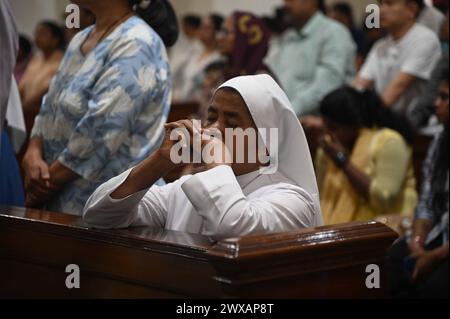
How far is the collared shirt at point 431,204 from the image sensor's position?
441 cm

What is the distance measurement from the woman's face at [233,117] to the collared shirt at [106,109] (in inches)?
26.8

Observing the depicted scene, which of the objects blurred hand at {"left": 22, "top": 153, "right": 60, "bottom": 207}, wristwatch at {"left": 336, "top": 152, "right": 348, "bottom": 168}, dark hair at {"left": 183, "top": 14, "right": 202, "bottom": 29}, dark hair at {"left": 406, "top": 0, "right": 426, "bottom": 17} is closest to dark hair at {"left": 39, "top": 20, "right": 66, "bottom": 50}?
dark hair at {"left": 183, "top": 14, "right": 202, "bottom": 29}

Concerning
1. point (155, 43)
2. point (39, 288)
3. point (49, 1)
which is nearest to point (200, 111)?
point (155, 43)

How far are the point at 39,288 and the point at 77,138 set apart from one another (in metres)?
0.66

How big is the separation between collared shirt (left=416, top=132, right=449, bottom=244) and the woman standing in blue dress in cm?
163

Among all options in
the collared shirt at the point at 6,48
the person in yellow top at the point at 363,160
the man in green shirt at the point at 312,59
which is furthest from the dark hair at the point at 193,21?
the collared shirt at the point at 6,48

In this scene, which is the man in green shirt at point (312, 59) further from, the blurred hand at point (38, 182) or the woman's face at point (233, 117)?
the woman's face at point (233, 117)

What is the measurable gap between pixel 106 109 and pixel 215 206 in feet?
3.04

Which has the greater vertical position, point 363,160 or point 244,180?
point 363,160

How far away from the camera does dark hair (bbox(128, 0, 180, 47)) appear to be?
368cm

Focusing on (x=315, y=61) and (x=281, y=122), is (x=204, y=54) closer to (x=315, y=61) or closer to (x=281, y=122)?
(x=315, y=61)

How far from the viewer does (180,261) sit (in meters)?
2.39

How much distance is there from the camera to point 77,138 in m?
3.29

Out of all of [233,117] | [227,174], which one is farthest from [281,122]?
[227,174]
